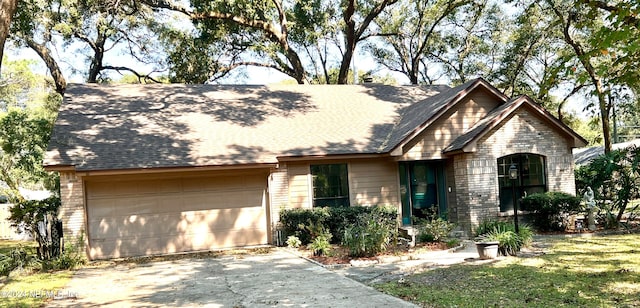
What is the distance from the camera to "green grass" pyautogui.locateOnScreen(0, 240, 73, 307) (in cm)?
851

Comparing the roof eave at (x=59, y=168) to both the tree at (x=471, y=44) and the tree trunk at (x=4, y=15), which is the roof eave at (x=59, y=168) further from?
the tree at (x=471, y=44)

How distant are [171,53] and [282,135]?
433 inches

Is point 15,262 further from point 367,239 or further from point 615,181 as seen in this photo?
point 615,181

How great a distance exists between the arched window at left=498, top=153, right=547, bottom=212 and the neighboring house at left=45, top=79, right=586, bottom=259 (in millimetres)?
40

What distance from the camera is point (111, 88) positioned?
60.2 feet

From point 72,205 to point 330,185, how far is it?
280 inches

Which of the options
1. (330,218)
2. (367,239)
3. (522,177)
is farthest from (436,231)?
(522,177)

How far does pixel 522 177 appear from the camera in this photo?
15.3 metres

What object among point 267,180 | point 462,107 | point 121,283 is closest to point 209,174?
point 267,180

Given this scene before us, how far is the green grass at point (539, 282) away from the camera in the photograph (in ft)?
23.3

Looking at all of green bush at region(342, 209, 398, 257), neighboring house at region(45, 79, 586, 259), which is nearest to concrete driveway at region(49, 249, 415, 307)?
green bush at region(342, 209, 398, 257)

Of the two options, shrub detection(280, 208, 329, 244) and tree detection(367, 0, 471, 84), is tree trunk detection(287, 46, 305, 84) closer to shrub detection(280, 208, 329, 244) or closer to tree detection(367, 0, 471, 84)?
tree detection(367, 0, 471, 84)

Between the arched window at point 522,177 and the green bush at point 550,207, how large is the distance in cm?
49

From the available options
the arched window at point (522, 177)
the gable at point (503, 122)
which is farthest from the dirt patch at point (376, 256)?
the arched window at point (522, 177)
